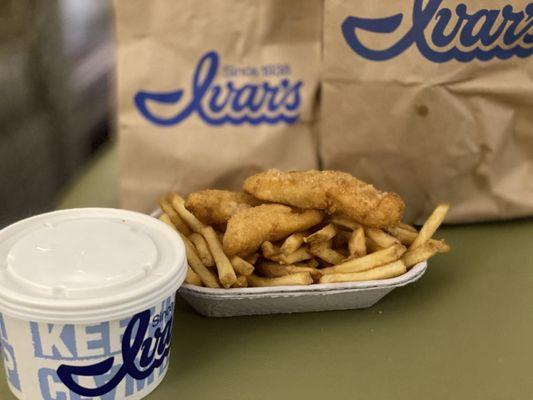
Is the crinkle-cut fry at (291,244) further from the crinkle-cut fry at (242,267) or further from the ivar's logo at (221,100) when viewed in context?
the ivar's logo at (221,100)

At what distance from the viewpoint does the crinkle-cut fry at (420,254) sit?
3.30 ft

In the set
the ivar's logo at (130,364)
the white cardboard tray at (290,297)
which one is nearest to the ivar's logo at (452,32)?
the white cardboard tray at (290,297)

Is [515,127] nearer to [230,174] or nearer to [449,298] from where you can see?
[449,298]

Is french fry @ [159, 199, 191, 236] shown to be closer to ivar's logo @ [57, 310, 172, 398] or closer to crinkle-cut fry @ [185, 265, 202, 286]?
crinkle-cut fry @ [185, 265, 202, 286]

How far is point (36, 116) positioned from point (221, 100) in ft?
5.84

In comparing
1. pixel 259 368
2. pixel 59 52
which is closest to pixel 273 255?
pixel 259 368

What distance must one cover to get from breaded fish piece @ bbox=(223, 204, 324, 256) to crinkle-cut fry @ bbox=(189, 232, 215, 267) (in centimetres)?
3

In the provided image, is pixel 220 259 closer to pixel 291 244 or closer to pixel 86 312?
pixel 291 244

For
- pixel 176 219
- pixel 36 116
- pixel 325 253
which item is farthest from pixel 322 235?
pixel 36 116

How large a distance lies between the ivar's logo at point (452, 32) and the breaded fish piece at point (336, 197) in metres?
0.26

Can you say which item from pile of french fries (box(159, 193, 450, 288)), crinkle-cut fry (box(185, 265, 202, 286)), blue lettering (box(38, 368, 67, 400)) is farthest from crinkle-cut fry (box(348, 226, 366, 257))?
blue lettering (box(38, 368, 67, 400))

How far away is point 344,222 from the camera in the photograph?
3.39ft

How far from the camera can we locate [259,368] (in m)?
0.91

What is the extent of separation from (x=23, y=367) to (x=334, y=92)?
0.65m
